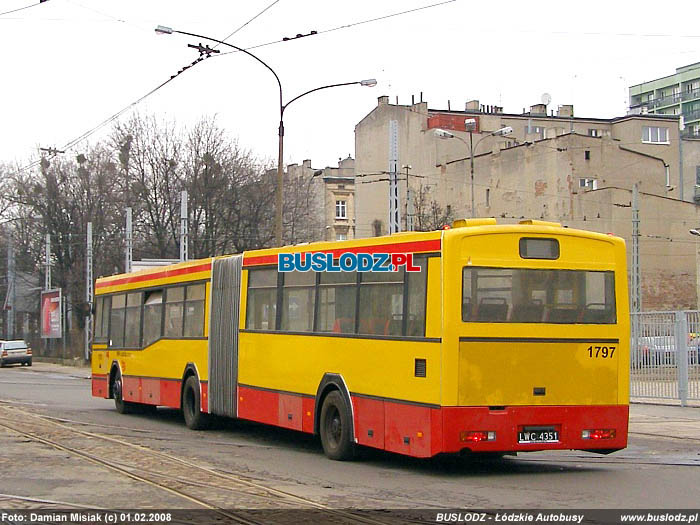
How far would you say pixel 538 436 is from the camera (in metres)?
12.5

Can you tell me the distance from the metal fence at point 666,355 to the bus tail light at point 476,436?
1256cm

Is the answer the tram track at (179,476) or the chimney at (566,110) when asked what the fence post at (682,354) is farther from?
the chimney at (566,110)

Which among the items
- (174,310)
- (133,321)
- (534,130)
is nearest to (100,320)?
(133,321)

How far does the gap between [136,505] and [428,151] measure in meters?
66.0

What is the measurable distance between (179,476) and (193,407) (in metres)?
6.51

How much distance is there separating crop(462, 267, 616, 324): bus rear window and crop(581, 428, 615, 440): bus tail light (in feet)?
4.13

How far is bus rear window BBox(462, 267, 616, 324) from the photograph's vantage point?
1246 cm

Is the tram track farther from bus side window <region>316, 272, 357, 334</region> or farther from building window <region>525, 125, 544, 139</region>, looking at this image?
building window <region>525, 125, 544, 139</region>

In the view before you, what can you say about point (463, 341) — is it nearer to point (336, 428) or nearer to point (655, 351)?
point (336, 428)

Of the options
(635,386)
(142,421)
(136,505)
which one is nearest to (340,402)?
(136,505)

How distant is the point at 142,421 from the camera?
830 inches

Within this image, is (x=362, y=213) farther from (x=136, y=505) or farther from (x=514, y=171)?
(x=136, y=505)

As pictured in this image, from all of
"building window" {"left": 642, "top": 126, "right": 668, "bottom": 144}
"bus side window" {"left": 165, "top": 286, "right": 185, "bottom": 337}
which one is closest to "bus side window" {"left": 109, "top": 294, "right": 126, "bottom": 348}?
"bus side window" {"left": 165, "top": 286, "right": 185, "bottom": 337}

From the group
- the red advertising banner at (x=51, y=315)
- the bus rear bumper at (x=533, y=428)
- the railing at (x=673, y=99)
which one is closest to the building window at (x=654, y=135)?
the red advertising banner at (x=51, y=315)
